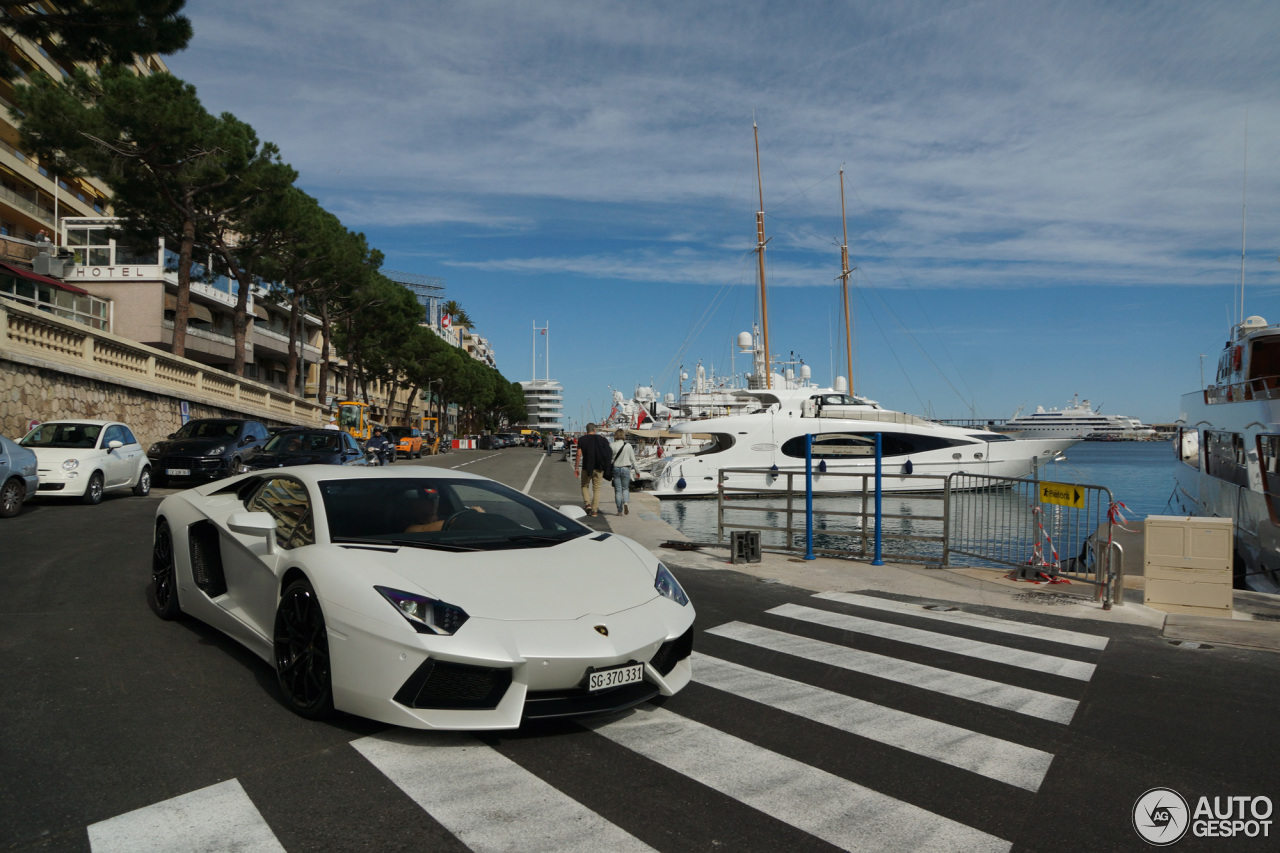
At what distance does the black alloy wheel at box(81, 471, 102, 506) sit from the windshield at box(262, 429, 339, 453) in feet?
12.3

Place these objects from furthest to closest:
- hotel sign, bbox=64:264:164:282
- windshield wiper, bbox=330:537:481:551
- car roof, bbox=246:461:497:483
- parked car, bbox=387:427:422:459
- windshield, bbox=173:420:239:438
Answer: parked car, bbox=387:427:422:459 < hotel sign, bbox=64:264:164:282 < windshield, bbox=173:420:239:438 < car roof, bbox=246:461:497:483 < windshield wiper, bbox=330:537:481:551

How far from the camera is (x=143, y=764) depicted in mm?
3676

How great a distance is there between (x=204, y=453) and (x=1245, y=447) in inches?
830

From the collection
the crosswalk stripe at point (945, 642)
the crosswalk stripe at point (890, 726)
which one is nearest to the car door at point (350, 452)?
the crosswalk stripe at point (945, 642)

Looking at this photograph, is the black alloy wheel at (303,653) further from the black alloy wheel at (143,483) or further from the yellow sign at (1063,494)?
the black alloy wheel at (143,483)

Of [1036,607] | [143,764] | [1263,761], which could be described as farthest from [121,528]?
[1263,761]

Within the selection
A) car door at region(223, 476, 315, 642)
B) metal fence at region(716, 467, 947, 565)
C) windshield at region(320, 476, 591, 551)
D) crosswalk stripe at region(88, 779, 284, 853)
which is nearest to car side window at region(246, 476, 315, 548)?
car door at region(223, 476, 315, 642)

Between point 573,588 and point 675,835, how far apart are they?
1.44m

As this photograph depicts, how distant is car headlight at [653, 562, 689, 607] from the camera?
465cm

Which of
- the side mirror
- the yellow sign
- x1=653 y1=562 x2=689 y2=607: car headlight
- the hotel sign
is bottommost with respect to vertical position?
x1=653 y1=562 x2=689 y2=607: car headlight

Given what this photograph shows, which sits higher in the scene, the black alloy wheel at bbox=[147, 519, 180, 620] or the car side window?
the car side window

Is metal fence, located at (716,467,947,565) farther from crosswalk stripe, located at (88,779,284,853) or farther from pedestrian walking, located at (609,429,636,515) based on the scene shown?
crosswalk stripe, located at (88,779,284,853)

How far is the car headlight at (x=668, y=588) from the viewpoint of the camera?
4647 millimetres

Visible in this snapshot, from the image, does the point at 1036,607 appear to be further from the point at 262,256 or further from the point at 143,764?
the point at 262,256
